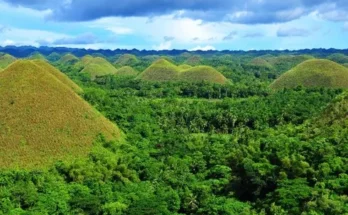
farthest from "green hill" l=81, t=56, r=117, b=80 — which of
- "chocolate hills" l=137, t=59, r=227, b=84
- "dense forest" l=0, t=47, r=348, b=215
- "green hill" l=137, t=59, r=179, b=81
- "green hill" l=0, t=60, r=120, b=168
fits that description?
"dense forest" l=0, t=47, r=348, b=215

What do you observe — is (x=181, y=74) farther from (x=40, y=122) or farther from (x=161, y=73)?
(x=40, y=122)

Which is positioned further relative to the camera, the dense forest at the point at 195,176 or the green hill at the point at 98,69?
the green hill at the point at 98,69

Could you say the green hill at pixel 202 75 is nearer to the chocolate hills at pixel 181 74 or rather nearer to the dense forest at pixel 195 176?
the chocolate hills at pixel 181 74

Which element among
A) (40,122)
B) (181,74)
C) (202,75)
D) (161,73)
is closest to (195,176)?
(40,122)

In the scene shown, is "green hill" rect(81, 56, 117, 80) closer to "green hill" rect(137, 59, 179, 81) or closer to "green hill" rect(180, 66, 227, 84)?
"green hill" rect(137, 59, 179, 81)

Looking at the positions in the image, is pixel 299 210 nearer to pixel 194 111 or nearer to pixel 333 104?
pixel 333 104

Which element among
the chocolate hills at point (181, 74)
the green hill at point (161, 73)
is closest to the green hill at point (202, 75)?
the chocolate hills at point (181, 74)
